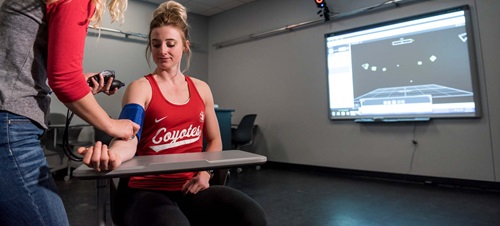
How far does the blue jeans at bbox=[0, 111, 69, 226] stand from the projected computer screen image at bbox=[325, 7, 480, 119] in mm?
3452

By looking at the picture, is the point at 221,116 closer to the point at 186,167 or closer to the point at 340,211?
the point at 340,211

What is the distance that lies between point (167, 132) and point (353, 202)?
2.01 meters

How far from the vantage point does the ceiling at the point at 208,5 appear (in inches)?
193

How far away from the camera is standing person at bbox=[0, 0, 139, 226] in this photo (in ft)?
1.97

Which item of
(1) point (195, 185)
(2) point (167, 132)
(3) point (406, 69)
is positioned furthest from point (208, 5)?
(1) point (195, 185)

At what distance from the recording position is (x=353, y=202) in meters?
2.46

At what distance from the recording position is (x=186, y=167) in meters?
0.56

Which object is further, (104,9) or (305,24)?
(305,24)

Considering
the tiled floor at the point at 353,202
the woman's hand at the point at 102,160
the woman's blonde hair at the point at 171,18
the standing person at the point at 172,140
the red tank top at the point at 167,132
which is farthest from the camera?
the tiled floor at the point at 353,202

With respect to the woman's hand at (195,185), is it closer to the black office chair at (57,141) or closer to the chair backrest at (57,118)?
the black office chair at (57,141)

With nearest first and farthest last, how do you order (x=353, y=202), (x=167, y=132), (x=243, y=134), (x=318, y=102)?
(x=167, y=132)
(x=353, y=202)
(x=318, y=102)
(x=243, y=134)

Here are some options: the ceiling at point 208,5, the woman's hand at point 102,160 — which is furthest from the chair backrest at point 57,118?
the woman's hand at point 102,160

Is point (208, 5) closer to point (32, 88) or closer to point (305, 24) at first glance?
point (305, 24)

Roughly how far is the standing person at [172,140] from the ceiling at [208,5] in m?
4.08
